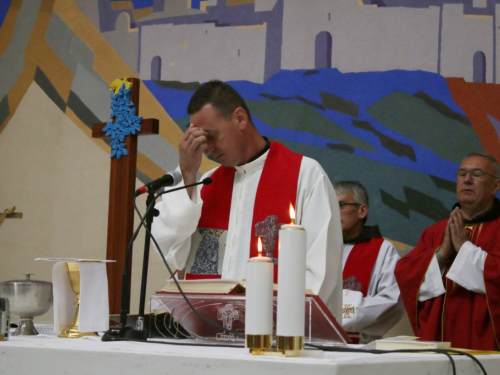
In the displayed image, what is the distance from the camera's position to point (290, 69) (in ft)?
20.4

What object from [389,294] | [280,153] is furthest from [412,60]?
[280,153]

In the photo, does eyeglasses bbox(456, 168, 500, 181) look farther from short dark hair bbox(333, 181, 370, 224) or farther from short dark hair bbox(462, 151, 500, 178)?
short dark hair bbox(333, 181, 370, 224)

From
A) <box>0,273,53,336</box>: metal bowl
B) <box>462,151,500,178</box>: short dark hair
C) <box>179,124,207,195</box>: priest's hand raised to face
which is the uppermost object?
<box>462,151,500,178</box>: short dark hair

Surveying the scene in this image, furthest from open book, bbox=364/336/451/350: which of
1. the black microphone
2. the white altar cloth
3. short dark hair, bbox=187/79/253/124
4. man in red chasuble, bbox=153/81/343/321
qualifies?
short dark hair, bbox=187/79/253/124

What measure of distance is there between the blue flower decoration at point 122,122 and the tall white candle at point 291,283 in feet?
9.29

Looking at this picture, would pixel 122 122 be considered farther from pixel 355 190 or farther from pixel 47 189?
pixel 47 189

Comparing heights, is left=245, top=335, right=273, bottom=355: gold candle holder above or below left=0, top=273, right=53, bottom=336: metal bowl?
below

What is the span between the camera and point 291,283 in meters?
1.75

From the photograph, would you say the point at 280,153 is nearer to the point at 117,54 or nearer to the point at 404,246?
the point at 404,246

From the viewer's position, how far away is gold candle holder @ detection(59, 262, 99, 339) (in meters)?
2.66

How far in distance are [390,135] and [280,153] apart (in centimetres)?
205

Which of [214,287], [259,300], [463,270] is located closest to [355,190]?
[463,270]

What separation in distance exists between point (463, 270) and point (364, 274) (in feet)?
3.04

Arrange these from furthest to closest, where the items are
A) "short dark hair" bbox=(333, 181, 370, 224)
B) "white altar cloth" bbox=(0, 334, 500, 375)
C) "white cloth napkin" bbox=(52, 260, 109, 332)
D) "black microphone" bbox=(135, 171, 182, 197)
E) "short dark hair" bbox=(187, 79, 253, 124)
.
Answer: "short dark hair" bbox=(333, 181, 370, 224)
"short dark hair" bbox=(187, 79, 253, 124)
"white cloth napkin" bbox=(52, 260, 109, 332)
"black microphone" bbox=(135, 171, 182, 197)
"white altar cloth" bbox=(0, 334, 500, 375)
